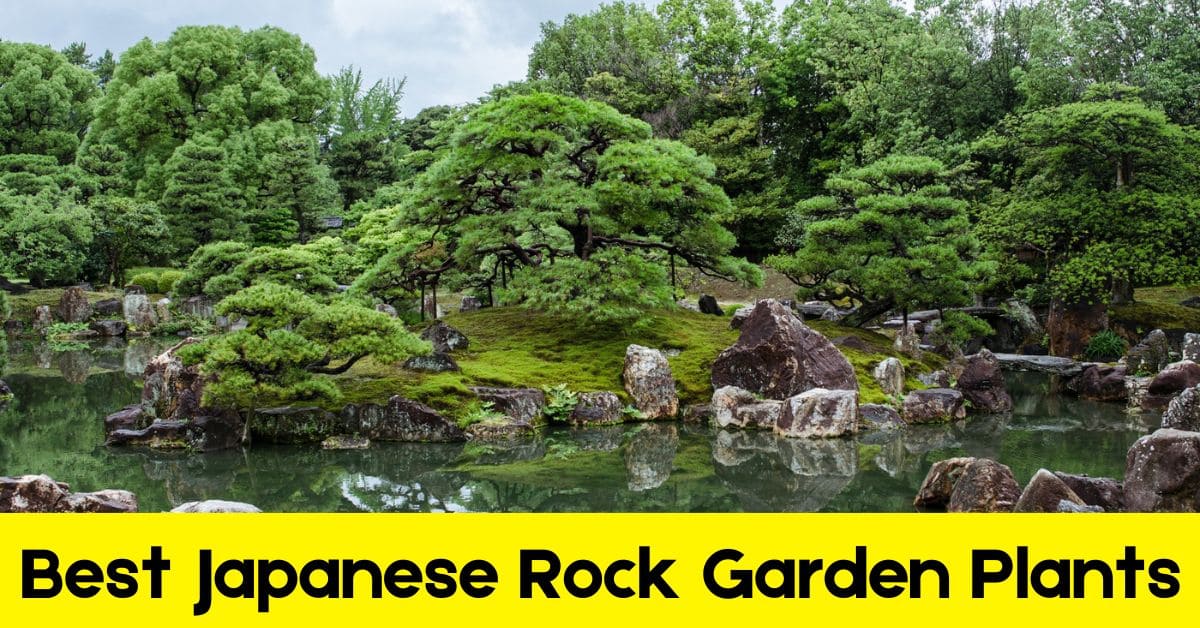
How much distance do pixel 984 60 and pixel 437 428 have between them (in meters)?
21.7

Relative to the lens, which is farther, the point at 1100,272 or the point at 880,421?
the point at 1100,272

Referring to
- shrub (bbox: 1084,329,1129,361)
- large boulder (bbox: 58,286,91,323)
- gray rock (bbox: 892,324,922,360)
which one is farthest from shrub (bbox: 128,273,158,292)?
shrub (bbox: 1084,329,1129,361)

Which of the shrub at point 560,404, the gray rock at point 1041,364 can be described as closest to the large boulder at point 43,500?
the shrub at point 560,404

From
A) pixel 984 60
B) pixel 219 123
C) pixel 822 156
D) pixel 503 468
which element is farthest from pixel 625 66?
pixel 503 468

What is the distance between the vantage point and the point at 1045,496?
7090mm

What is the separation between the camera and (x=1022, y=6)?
1060 inches

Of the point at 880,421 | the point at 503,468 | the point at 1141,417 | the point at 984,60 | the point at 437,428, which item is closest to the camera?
the point at 503,468

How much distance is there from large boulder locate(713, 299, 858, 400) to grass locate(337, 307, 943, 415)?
1.79 ft

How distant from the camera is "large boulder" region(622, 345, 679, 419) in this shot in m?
13.7

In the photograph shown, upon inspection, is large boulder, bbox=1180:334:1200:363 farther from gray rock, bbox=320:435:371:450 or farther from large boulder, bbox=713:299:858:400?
gray rock, bbox=320:435:371:450

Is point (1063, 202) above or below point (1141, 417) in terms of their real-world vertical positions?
above

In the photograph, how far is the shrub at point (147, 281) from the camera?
1178 inches

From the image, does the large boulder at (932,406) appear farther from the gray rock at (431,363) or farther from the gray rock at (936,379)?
the gray rock at (431,363)

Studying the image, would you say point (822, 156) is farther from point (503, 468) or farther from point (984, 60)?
point (503, 468)
